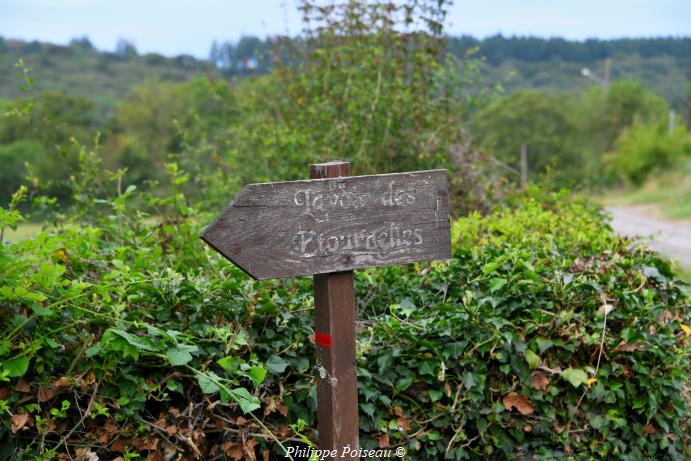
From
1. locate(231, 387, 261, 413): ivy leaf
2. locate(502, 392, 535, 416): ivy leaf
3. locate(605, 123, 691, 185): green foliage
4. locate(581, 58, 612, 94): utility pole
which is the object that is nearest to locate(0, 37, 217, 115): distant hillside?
locate(581, 58, 612, 94): utility pole

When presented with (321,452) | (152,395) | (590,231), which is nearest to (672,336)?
(590,231)

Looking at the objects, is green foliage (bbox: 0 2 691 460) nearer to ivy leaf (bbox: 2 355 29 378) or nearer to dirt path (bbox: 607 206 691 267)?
ivy leaf (bbox: 2 355 29 378)

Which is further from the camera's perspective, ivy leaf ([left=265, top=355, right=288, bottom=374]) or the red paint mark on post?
ivy leaf ([left=265, top=355, right=288, bottom=374])

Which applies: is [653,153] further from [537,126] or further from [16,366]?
[16,366]

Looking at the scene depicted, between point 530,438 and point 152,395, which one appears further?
point 530,438

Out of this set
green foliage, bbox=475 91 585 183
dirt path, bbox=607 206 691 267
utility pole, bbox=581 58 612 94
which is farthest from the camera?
green foliage, bbox=475 91 585 183

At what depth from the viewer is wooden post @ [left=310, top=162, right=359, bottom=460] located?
2.85m

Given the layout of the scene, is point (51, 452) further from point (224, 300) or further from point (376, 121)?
point (376, 121)

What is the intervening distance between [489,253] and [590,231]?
1222mm

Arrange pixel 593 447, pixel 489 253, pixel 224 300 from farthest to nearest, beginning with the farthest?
pixel 489 253
pixel 593 447
pixel 224 300

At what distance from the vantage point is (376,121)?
6.87m

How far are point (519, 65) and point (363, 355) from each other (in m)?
71.6

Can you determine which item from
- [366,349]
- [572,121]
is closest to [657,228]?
[366,349]

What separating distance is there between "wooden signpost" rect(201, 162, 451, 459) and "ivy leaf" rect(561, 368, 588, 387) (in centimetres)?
98
